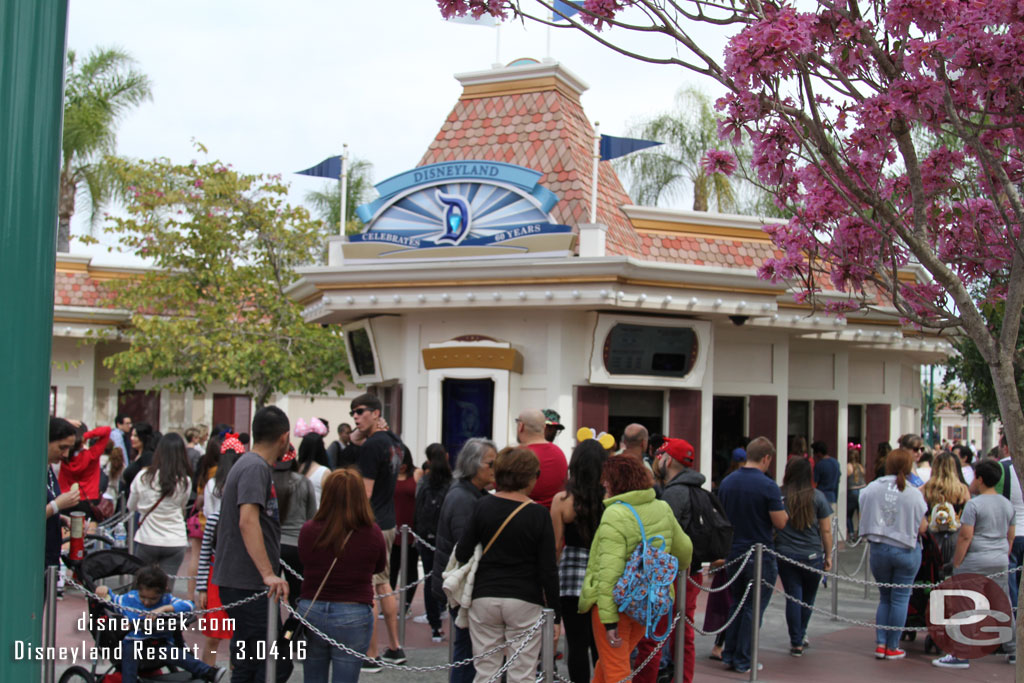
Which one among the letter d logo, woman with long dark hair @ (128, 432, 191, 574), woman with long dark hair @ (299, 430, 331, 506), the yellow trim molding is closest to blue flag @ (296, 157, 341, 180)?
the yellow trim molding

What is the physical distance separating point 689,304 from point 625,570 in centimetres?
781

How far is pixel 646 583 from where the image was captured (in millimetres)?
6207

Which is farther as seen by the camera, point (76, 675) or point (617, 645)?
point (76, 675)

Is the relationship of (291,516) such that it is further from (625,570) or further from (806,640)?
(806,640)

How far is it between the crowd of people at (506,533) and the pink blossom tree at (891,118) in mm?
2114

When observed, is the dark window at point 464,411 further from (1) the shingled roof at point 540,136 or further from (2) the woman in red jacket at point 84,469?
(2) the woman in red jacket at point 84,469

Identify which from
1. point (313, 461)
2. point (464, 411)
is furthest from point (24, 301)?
point (464, 411)

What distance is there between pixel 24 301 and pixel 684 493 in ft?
18.9

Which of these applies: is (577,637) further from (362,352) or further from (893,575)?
(362,352)

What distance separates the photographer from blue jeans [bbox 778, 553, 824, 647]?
9.17 meters

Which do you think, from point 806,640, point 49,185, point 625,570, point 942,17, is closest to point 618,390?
point 806,640

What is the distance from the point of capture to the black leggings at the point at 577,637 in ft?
22.4

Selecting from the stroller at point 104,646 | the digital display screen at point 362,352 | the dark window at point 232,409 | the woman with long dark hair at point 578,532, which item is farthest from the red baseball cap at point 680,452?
the dark window at point 232,409

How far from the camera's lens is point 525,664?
5.94m
